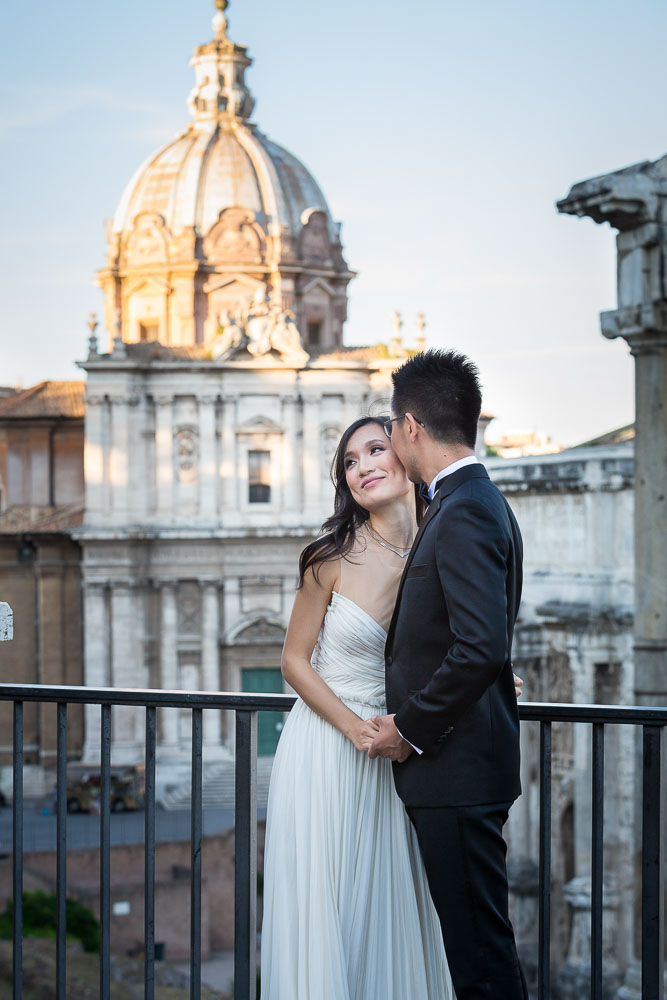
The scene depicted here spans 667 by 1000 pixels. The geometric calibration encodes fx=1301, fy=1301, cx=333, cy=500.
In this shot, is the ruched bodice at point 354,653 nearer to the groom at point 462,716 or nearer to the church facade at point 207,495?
the groom at point 462,716

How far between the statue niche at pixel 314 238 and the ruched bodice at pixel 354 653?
Result: 38.6m

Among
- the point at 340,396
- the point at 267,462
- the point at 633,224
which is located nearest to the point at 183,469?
the point at 267,462

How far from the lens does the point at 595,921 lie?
3834 mm

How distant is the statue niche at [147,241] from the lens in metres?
40.9

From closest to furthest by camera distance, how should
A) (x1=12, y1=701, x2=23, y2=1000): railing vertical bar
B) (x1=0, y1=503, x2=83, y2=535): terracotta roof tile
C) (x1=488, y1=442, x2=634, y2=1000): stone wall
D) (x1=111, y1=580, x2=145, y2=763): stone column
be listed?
(x1=12, y1=701, x2=23, y2=1000): railing vertical bar
(x1=488, y1=442, x2=634, y2=1000): stone wall
(x1=111, y1=580, x2=145, y2=763): stone column
(x1=0, y1=503, x2=83, y2=535): terracotta roof tile

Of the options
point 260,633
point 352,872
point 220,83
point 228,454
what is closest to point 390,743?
point 352,872

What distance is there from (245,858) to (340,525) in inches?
44.2

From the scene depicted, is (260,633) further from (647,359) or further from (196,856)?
(196,856)

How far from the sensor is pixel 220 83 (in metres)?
43.5

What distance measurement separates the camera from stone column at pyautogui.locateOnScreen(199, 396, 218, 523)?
37.3 meters

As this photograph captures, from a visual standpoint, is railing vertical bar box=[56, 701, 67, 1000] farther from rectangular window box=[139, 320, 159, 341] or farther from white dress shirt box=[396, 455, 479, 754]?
rectangular window box=[139, 320, 159, 341]

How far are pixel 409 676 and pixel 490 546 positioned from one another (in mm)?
428

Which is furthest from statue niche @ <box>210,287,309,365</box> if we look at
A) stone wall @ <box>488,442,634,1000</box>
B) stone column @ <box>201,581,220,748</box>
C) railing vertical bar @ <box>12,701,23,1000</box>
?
railing vertical bar @ <box>12,701,23,1000</box>

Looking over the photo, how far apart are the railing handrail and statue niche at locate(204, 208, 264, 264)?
1477 inches
